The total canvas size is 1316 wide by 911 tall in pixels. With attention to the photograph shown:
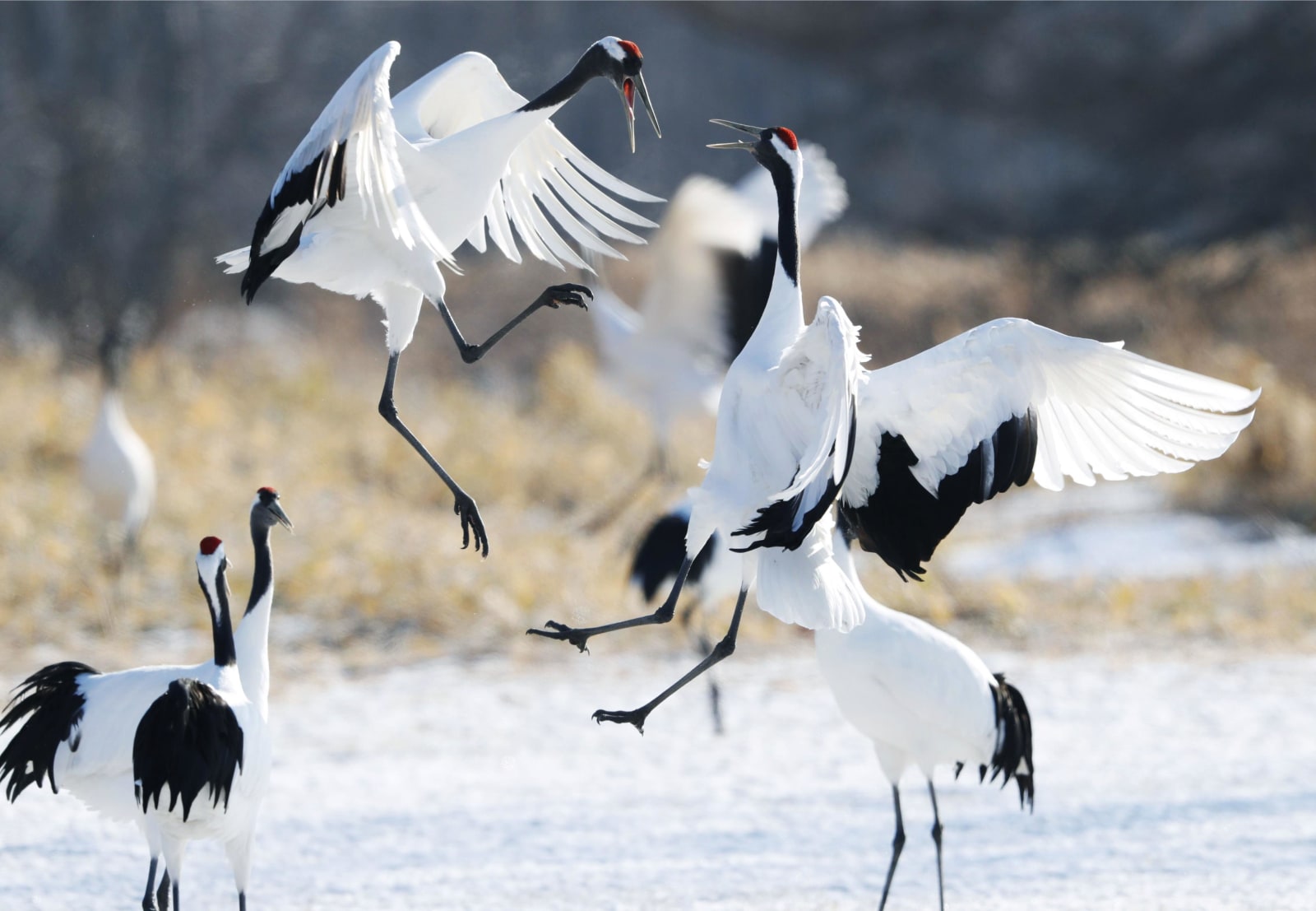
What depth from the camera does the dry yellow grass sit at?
27.2 feet

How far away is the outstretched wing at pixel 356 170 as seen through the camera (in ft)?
11.5

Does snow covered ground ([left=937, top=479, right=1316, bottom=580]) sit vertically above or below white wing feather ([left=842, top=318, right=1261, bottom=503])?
above

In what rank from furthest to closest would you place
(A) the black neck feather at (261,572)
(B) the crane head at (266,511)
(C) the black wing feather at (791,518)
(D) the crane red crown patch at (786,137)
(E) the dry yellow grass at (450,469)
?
(E) the dry yellow grass at (450,469)
(B) the crane head at (266,511)
(A) the black neck feather at (261,572)
(D) the crane red crown patch at (786,137)
(C) the black wing feather at (791,518)

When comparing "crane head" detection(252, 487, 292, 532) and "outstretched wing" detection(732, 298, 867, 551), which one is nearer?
"outstretched wing" detection(732, 298, 867, 551)

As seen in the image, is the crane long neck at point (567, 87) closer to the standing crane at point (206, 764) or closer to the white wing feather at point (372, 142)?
the white wing feather at point (372, 142)

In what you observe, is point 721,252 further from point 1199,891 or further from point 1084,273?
point 1084,273

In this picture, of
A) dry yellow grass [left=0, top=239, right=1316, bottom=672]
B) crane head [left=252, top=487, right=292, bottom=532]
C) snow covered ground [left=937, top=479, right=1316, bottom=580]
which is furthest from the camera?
snow covered ground [left=937, top=479, right=1316, bottom=580]

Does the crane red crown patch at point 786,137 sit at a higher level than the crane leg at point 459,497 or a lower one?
higher

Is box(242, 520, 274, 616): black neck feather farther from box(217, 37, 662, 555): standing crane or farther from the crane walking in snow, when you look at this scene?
the crane walking in snow

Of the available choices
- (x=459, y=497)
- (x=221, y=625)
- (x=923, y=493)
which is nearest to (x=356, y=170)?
(x=459, y=497)

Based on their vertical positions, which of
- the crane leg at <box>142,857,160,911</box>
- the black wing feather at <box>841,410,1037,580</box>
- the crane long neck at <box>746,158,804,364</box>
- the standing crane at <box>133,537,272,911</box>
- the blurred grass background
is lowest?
the crane leg at <box>142,857,160,911</box>

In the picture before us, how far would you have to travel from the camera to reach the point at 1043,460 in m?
4.02

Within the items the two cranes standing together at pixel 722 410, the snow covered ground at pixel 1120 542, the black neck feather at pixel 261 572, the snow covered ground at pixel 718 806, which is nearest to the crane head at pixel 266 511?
the black neck feather at pixel 261 572

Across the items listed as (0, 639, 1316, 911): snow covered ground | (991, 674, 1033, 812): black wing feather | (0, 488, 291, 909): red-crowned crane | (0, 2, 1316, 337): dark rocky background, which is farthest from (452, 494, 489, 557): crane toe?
(0, 2, 1316, 337): dark rocky background
